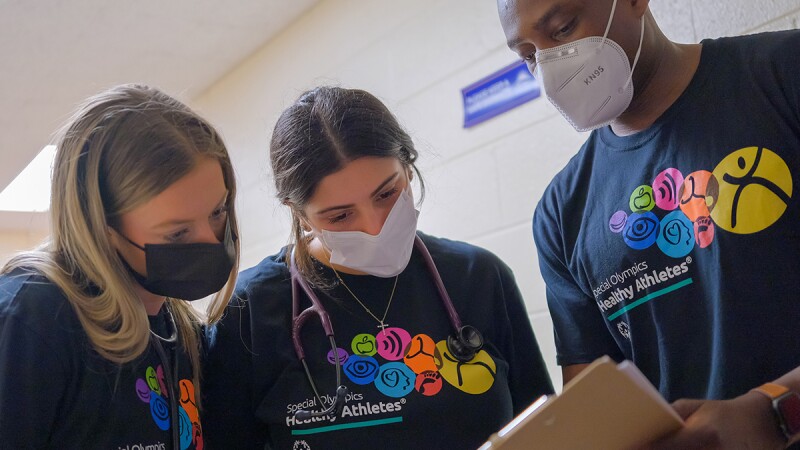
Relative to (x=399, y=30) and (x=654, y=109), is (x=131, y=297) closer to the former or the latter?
(x=654, y=109)

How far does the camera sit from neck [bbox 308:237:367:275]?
1556 mm

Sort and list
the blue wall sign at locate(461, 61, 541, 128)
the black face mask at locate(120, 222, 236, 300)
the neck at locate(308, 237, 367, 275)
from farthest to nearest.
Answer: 1. the blue wall sign at locate(461, 61, 541, 128)
2. the neck at locate(308, 237, 367, 275)
3. the black face mask at locate(120, 222, 236, 300)

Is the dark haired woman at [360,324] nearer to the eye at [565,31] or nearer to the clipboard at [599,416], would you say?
the eye at [565,31]

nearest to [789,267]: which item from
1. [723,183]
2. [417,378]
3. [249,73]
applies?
[723,183]

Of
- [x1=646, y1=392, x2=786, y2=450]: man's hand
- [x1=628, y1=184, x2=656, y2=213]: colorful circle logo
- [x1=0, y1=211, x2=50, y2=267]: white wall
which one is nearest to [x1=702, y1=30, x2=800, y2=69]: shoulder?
[x1=628, y1=184, x2=656, y2=213]: colorful circle logo

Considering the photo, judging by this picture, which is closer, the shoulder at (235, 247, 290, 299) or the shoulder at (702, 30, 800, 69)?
the shoulder at (702, 30, 800, 69)

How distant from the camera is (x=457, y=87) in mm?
2457

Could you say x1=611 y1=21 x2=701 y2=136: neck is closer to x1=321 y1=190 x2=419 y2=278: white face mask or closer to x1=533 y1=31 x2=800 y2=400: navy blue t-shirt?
x1=533 y1=31 x2=800 y2=400: navy blue t-shirt

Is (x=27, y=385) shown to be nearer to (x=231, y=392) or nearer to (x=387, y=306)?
(x=231, y=392)

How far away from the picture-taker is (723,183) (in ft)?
3.80

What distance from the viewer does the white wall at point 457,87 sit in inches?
71.5

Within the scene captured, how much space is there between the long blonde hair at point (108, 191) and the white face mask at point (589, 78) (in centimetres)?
64

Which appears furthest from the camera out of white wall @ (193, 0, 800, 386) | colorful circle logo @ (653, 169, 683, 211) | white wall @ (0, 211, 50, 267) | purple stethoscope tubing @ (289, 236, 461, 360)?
white wall @ (0, 211, 50, 267)

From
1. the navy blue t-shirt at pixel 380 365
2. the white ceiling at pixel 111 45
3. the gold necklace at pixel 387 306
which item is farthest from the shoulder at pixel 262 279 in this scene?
the white ceiling at pixel 111 45
